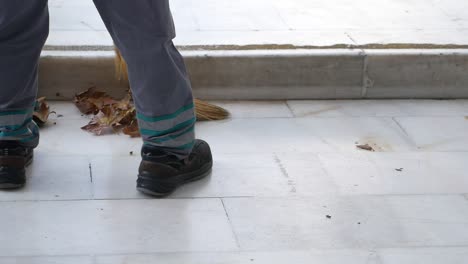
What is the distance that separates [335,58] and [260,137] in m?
0.67

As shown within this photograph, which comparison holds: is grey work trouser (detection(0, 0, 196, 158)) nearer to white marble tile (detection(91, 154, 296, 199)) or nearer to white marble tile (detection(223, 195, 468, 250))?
white marble tile (detection(91, 154, 296, 199))

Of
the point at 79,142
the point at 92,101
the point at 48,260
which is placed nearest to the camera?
the point at 48,260

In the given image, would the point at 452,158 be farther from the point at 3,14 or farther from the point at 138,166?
the point at 3,14

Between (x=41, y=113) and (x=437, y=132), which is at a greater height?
(x=41, y=113)

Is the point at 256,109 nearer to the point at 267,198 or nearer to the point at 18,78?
the point at 267,198

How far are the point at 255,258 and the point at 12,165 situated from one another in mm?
1008

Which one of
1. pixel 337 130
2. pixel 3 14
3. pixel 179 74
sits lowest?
pixel 337 130

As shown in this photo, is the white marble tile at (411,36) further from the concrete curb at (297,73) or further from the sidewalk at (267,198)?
the sidewalk at (267,198)

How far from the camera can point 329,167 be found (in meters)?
3.51

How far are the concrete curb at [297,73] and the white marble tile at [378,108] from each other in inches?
2.1

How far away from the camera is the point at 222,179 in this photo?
11.1 ft

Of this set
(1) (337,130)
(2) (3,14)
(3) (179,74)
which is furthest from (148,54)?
→ (1) (337,130)

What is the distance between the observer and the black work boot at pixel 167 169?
10.5 ft

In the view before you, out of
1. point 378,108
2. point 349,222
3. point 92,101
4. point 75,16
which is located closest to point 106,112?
point 92,101
